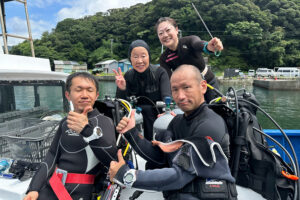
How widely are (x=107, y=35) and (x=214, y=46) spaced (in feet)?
263

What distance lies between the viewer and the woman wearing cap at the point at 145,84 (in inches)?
107

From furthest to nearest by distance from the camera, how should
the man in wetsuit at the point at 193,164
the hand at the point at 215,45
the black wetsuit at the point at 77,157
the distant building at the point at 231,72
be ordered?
the distant building at the point at 231,72 → the hand at the point at 215,45 → the black wetsuit at the point at 77,157 → the man in wetsuit at the point at 193,164

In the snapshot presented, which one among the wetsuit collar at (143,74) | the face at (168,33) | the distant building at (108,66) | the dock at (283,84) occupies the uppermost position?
the distant building at (108,66)

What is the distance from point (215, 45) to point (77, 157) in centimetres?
195

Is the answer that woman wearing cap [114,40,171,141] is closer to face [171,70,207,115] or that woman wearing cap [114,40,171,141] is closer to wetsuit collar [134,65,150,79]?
wetsuit collar [134,65,150,79]

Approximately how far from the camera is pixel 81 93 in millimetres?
1759

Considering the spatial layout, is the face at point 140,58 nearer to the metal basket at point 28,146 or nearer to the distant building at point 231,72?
the metal basket at point 28,146

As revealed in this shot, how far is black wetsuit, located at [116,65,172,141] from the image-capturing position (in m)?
2.85

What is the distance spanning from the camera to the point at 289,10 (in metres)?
46.7

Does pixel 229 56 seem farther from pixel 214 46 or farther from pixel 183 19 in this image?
pixel 214 46

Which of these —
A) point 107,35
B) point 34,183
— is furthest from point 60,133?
point 107,35

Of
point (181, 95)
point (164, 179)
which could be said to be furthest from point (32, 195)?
point (181, 95)

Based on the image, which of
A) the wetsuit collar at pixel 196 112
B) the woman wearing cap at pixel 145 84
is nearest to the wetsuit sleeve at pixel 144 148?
the wetsuit collar at pixel 196 112

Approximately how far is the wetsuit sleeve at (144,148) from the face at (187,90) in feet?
1.46
